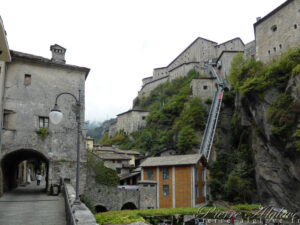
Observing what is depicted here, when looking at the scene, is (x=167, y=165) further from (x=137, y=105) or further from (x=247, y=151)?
(x=137, y=105)

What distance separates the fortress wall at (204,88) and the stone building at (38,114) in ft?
130

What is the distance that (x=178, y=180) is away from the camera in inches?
1423

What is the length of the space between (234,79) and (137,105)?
5915cm

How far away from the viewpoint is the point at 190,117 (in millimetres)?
50781

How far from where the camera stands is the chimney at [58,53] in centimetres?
2142

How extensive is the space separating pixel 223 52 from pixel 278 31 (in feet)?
78.8

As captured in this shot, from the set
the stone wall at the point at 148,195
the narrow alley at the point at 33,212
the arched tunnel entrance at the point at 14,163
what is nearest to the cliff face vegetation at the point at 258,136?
the stone wall at the point at 148,195

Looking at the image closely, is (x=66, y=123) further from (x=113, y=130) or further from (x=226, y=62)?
(x=113, y=130)

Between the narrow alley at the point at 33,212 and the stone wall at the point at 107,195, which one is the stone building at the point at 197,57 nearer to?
the stone wall at the point at 107,195

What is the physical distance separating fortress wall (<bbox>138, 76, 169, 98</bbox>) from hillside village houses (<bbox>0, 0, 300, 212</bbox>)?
19784 millimetres

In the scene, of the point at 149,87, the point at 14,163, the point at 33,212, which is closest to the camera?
the point at 33,212

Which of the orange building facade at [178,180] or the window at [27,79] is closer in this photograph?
the window at [27,79]

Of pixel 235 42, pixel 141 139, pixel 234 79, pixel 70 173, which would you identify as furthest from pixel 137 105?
pixel 70 173

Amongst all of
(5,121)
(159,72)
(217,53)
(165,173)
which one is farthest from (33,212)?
(159,72)
